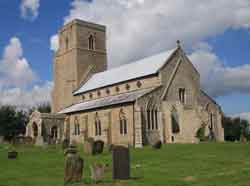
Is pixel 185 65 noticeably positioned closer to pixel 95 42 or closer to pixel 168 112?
pixel 168 112

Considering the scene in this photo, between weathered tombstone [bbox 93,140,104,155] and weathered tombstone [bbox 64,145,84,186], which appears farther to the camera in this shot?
weathered tombstone [bbox 93,140,104,155]

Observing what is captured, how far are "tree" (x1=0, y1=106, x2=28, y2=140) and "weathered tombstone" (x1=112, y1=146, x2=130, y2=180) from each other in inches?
2097

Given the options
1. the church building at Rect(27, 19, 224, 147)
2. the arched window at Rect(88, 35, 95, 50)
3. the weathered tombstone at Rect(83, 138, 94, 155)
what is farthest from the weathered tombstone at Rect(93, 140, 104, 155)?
the arched window at Rect(88, 35, 95, 50)

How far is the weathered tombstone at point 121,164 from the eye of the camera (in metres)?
16.4

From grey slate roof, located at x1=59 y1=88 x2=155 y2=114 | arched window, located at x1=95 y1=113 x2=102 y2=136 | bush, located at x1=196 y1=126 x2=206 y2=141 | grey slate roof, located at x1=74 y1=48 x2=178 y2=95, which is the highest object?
grey slate roof, located at x1=74 y1=48 x2=178 y2=95

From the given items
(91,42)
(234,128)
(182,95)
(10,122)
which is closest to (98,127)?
(182,95)

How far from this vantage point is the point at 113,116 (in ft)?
141

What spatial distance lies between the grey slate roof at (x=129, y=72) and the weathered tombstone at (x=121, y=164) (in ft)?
86.1

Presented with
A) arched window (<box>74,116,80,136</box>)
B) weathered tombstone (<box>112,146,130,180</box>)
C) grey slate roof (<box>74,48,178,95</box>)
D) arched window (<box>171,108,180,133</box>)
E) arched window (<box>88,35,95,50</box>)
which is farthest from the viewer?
arched window (<box>88,35,95,50</box>)

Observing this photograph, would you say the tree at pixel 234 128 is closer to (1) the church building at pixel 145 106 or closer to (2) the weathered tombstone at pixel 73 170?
(1) the church building at pixel 145 106

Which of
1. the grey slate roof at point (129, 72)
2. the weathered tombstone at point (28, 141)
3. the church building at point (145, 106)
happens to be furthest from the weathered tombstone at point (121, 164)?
the weathered tombstone at point (28, 141)

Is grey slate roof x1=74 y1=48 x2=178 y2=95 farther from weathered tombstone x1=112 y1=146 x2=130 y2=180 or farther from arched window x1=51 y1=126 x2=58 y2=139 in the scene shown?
weathered tombstone x1=112 y1=146 x2=130 y2=180

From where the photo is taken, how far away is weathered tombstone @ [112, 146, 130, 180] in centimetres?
1639

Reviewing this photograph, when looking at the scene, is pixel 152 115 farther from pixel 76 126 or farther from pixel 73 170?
pixel 73 170
